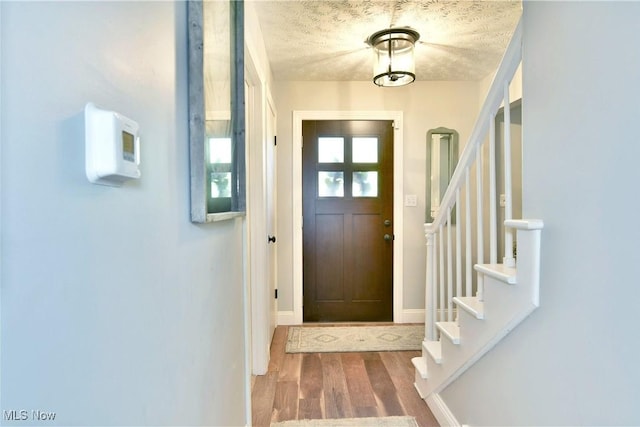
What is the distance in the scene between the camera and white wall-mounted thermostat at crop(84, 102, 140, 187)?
0.49 meters

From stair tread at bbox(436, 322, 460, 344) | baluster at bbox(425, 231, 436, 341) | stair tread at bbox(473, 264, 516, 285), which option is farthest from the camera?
baluster at bbox(425, 231, 436, 341)

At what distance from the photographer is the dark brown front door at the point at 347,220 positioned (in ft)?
11.0

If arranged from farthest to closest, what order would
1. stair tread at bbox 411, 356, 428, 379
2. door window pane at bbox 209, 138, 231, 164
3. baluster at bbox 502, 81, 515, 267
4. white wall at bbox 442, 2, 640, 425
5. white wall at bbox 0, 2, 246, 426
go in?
stair tread at bbox 411, 356, 428, 379, baluster at bbox 502, 81, 515, 267, door window pane at bbox 209, 138, 231, 164, white wall at bbox 442, 2, 640, 425, white wall at bbox 0, 2, 246, 426

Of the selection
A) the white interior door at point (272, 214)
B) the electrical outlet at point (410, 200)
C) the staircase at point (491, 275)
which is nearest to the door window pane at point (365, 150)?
the electrical outlet at point (410, 200)

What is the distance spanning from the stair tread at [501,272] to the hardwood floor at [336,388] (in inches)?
39.5

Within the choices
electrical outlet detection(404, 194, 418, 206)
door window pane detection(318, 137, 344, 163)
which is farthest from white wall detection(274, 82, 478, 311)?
door window pane detection(318, 137, 344, 163)

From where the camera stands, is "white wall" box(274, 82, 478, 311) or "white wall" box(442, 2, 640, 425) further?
"white wall" box(274, 82, 478, 311)

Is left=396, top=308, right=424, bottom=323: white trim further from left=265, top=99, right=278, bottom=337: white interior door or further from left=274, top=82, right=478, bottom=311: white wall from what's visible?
left=265, top=99, right=278, bottom=337: white interior door

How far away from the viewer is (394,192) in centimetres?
338

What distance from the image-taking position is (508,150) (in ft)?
4.25

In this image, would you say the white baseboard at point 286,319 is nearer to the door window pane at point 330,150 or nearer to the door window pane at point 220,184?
the door window pane at point 330,150

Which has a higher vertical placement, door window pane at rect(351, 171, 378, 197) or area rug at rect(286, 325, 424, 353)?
door window pane at rect(351, 171, 378, 197)

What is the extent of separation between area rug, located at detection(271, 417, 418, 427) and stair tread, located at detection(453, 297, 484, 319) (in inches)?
29.5

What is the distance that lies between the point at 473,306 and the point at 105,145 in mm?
1516
